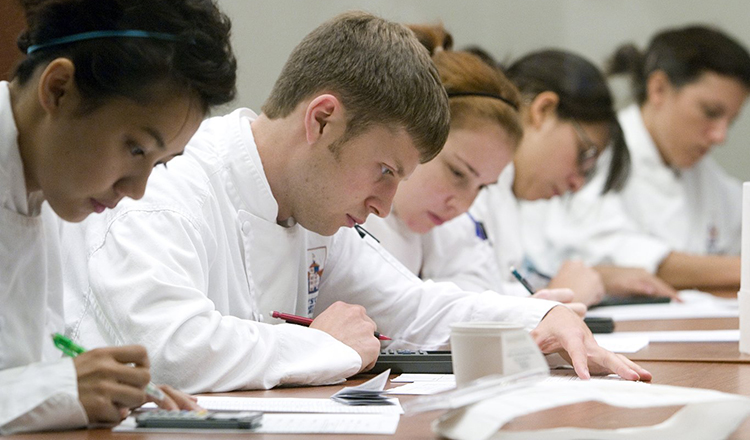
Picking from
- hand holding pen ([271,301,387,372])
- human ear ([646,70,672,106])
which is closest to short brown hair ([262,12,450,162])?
hand holding pen ([271,301,387,372])

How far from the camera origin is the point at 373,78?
1.58m

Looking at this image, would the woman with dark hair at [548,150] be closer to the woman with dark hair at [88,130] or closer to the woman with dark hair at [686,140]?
the woman with dark hair at [686,140]

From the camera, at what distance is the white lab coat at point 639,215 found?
411 centimetres

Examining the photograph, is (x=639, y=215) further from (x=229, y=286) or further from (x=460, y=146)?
(x=229, y=286)

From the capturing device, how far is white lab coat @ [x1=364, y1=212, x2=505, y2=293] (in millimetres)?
2461

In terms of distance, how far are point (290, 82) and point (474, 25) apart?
10.2 ft

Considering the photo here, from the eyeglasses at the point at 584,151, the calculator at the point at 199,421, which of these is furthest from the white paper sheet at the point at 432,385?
the eyeglasses at the point at 584,151

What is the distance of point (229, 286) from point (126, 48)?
60 centimetres

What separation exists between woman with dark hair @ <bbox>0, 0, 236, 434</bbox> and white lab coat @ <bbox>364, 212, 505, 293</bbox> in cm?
129

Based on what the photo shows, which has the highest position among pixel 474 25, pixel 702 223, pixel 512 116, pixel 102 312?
pixel 474 25

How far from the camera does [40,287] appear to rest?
4.13 feet

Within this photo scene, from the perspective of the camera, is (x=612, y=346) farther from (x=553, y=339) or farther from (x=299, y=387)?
(x=299, y=387)

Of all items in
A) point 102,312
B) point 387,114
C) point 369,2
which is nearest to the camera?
point 102,312

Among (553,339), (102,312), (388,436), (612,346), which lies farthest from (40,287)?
(612,346)
